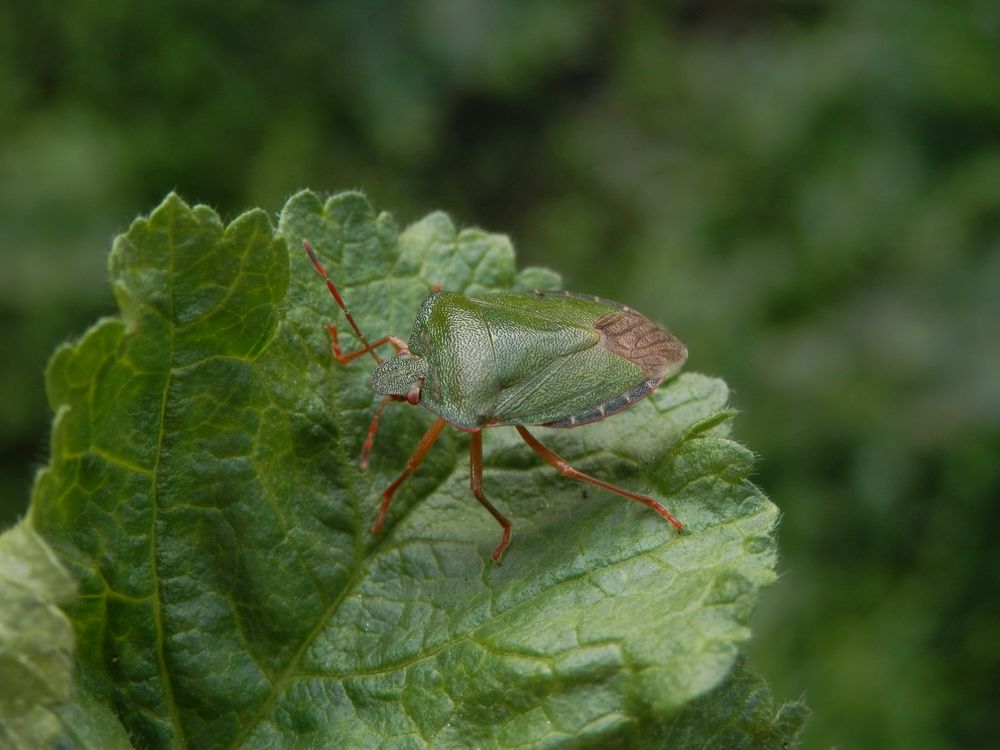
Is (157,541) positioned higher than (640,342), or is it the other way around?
(640,342)

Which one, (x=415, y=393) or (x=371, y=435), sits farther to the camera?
(x=415, y=393)

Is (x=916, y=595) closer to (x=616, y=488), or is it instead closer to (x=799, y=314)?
(x=799, y=314)

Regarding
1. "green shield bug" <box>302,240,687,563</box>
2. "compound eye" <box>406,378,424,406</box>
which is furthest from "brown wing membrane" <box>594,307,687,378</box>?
"compound eye" <box>406,378,424,406</box>

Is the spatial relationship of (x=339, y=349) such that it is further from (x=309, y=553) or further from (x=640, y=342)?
(x=640, y=342)

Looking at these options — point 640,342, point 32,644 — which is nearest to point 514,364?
point 640,342

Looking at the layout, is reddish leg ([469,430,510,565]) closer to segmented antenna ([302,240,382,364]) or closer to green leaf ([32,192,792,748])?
green leaf ([32,192,792,748])

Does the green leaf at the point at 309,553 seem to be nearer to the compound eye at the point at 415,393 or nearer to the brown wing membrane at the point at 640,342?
the compound eye at the point at 415,393

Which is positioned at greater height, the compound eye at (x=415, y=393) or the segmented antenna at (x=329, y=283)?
the segmented antenna at (x=329, y=283)

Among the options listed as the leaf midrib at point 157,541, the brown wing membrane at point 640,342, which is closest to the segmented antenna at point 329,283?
the leaf midrib at point 157,541
